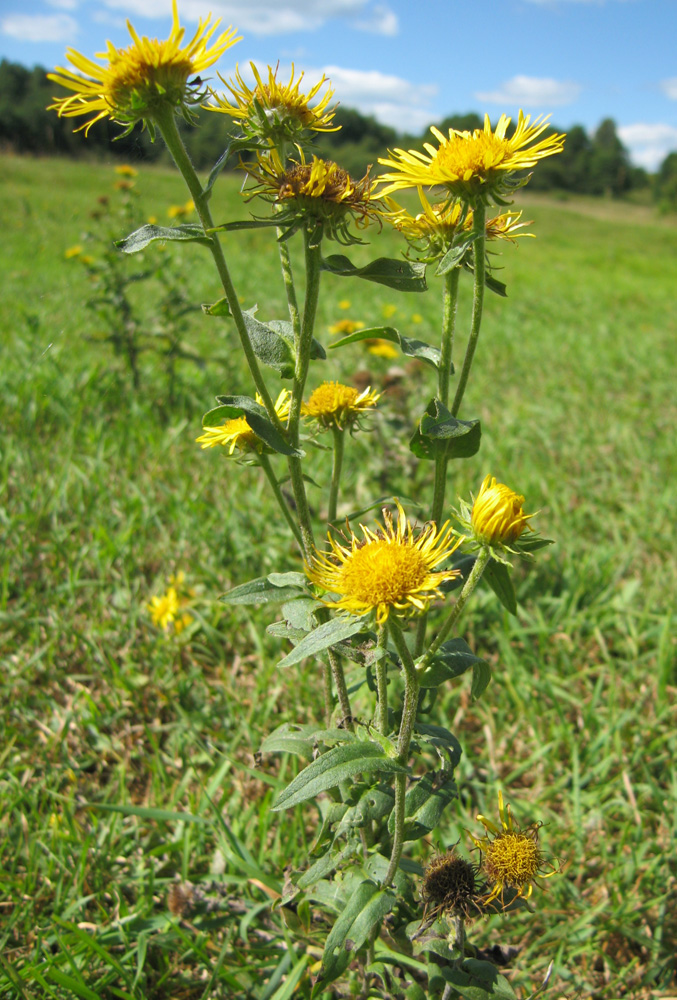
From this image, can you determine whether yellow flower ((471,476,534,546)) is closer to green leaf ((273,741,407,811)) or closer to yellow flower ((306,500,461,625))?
yellow flower ((306,500,461,625))

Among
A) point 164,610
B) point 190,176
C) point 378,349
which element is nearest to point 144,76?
point 190,176

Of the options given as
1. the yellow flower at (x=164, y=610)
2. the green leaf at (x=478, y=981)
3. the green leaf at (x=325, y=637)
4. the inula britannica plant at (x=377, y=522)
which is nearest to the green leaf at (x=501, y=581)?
the inula britannica plant at (x=377, y=522)

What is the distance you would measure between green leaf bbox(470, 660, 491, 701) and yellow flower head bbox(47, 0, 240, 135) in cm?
81

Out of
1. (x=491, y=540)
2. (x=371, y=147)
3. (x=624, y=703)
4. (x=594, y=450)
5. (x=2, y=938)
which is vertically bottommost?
(x=2, y=938)

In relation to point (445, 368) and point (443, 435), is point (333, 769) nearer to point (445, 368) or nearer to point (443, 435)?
point (443, 435)

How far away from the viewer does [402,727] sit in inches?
37.8

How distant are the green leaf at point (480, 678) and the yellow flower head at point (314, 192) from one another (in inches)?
23.6

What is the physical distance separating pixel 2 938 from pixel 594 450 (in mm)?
2816

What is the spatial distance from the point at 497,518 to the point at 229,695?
1.17 metres

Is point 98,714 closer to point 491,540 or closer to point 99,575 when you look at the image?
point 99,575

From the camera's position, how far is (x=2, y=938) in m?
1.27

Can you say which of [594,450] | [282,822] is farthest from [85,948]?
[594,450]

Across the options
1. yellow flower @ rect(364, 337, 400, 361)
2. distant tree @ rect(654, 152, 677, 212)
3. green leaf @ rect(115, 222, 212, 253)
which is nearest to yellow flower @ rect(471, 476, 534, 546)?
green leaf @ rect(115, 222, 212, 253)

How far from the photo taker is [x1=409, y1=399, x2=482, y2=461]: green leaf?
35.8 inches
